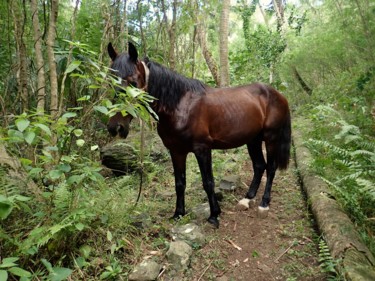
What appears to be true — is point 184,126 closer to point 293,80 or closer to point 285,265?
point 285,265

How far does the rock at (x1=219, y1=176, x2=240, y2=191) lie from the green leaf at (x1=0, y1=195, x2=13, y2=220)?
10.4 feet

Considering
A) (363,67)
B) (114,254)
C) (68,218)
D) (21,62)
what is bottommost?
(114,254)

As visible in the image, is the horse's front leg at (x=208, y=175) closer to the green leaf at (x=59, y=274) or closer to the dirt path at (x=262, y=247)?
the dirt path at (x=262, y=247)

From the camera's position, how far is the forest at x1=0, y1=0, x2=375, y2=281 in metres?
2.22

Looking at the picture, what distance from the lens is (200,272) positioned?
2.73m

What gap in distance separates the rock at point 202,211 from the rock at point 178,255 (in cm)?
80

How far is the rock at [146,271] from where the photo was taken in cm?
240

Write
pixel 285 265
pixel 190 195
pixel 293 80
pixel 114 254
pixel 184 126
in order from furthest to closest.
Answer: pixel 293 80 < pixel 190 195 < pixel 184 126 < pixel 285 265 < pixel 114 254

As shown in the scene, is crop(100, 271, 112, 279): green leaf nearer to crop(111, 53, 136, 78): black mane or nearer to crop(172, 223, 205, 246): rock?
crop(172, 223, 205, 246): rock

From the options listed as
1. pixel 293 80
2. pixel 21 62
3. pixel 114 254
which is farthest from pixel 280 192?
pixel 293 80

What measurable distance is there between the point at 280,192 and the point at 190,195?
1395 millimetres

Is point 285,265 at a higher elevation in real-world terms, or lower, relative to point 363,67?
lower

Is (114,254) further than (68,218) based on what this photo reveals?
Yes

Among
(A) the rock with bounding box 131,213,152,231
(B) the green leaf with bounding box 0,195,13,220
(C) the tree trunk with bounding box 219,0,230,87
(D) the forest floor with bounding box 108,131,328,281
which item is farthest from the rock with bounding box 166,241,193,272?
(C) the tree trunk with bounding box 219,0,230,87
